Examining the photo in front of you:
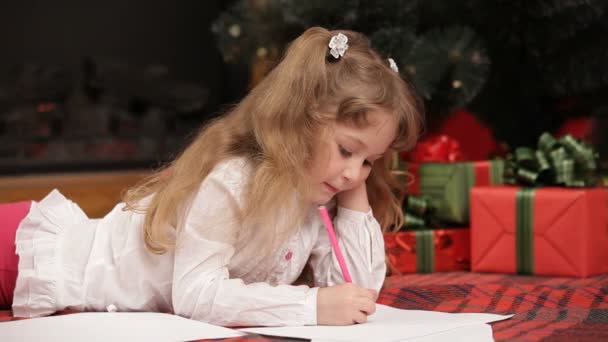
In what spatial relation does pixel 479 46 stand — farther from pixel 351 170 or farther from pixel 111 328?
pixel 111 328

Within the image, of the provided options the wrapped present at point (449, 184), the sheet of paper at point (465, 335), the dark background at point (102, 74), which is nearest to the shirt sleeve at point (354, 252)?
the sheet of paper at point (465, 335)

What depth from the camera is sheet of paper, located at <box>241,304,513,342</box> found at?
967mm

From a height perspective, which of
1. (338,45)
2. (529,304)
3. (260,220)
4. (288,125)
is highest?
(338,45)

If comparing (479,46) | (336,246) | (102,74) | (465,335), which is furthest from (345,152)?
(102,74)

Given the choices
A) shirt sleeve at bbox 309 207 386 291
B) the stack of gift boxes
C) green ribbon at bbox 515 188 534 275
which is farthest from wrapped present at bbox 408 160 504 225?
shirt sleeve at bbox 309 207 386 291

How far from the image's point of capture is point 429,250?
1561mm

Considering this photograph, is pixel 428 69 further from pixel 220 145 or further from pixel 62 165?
pixel 62 165

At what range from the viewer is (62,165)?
7.95ft

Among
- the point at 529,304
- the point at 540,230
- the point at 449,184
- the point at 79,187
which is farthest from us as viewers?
the point at 79,187

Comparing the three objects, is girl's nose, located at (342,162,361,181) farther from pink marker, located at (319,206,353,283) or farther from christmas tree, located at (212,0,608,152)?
christmas tree, located at (212,0,608,152)

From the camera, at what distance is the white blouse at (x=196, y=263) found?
1046 millimetres

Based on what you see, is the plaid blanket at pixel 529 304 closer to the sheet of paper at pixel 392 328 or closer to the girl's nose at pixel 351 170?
the sheet of paper at pixel 392 328

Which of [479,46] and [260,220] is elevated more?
[479,46]

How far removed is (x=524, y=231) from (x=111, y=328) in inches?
29.9
